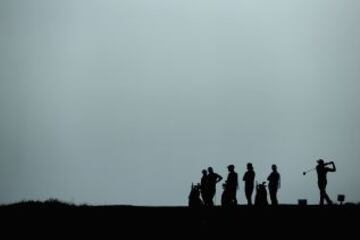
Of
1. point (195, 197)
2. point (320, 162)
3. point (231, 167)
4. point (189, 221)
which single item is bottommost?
point (189, 221)

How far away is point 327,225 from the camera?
20625 millimetres

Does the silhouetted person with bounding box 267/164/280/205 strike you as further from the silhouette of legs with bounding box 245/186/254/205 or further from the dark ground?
the dark ground

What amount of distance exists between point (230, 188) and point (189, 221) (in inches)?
127

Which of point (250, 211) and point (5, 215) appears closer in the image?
point (250, 211)

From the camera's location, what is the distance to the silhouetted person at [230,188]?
2484 cm

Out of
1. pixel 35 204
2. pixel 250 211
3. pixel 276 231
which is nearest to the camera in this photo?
pixel 276 231

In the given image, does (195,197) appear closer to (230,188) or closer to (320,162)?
(230,188)

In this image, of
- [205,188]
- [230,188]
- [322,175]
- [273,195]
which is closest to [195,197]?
[205,188]

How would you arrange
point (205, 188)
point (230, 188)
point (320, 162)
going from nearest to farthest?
point (230, 188) → point (205, 188) → point (320, 162)

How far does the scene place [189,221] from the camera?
73.2 feet

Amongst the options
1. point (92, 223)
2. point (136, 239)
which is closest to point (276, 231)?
point (136, 239)

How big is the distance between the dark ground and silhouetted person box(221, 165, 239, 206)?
67cm

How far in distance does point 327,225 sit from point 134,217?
717 centimetres

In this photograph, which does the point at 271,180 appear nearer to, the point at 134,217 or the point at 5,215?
the point at 134,217
